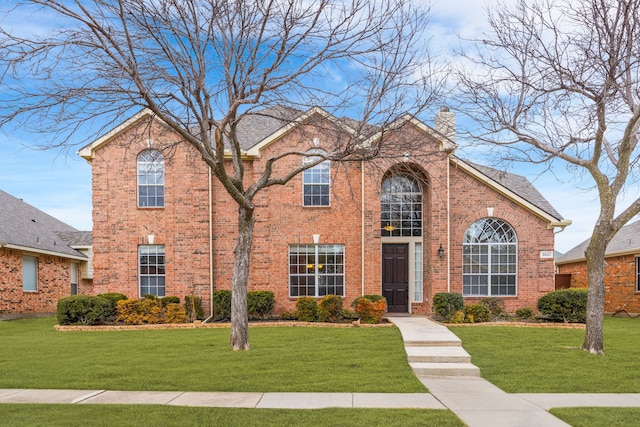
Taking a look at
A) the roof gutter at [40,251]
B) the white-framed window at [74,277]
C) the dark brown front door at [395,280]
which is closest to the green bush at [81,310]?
the roof gutter at [40,251]

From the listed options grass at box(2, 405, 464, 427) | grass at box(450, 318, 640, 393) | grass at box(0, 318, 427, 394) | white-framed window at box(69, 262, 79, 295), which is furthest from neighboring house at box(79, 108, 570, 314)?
grass at box(2, 405, 464, 427)

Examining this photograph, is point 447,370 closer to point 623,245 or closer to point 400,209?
point 400,209

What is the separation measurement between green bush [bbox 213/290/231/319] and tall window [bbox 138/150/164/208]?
12.2ft

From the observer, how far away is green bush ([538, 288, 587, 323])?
15.1 metres

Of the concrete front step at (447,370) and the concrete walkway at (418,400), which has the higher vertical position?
the concrete walkway at (418,400)

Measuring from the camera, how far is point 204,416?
6.00 m

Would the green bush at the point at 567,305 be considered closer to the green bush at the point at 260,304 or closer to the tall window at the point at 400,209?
the tall window at the point at 400,209

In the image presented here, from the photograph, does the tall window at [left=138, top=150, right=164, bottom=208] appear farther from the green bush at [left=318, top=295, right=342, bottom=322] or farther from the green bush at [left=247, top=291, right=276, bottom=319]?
the green bush at [left=318, top=295, right=342, bottom=322]

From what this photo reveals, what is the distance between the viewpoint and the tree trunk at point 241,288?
1050 cm

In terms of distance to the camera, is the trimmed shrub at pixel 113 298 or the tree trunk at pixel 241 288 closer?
the tree trunk at pixel 241 288

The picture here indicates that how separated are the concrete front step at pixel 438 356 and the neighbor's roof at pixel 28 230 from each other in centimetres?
1593

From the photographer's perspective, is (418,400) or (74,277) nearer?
(418,400)

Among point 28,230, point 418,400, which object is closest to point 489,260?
point 418,400

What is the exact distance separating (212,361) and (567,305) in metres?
11.2
